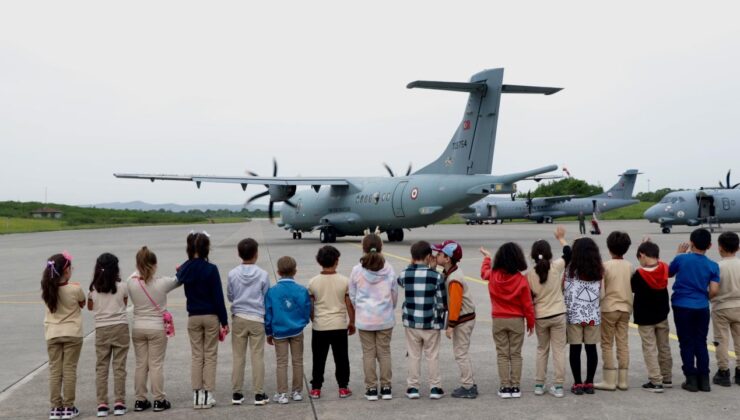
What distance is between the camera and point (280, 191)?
32594 millimetres

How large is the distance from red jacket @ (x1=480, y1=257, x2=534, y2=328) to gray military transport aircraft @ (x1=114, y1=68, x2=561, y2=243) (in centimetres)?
1681

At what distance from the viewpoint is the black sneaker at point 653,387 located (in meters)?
6.01

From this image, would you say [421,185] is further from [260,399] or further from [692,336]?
[260,399]

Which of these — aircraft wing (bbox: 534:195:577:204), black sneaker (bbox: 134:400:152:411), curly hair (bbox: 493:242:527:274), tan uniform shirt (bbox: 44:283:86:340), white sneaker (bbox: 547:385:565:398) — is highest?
aircraft wing (bbox: 534:195:577:204)

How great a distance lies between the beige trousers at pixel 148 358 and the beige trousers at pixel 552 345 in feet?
11.9

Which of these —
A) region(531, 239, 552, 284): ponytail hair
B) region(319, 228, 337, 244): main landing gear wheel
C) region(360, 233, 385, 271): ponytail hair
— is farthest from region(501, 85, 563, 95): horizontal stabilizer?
region(360, 233, 385, 271): ponytail hair

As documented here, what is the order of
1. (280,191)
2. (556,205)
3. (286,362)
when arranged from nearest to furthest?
1. (286,362)
2. (280,191)
3. (556,205)

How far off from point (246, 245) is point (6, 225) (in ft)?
237

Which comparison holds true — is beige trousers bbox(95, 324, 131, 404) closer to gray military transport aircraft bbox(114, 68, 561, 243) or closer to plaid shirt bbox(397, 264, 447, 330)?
plaid shirt bbox(397, 264, 447, 330)

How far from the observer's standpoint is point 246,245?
6113 millimetres

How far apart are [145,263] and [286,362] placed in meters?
1.66

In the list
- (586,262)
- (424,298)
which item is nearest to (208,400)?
(424,298)

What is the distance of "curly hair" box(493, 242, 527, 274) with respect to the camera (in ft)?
19.6

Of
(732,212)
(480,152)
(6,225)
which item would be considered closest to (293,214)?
(480,152)
